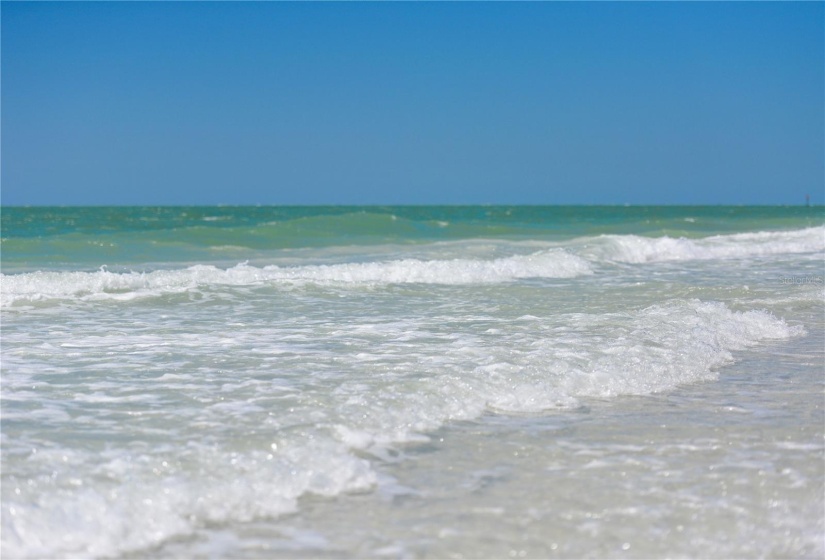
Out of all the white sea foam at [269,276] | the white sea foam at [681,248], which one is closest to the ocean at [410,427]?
the white sea foam at [269,276]

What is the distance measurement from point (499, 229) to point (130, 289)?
75.7 feet

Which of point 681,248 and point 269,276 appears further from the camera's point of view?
point 681,248

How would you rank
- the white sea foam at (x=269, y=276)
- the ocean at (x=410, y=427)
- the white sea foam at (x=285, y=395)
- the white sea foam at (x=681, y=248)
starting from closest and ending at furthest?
the ocean at (x=410, y=427)
the white sea foam at (x=285, y=395)
the white sea foam at (x=269, y=276)
the white sea foam at (x=681, y=248)

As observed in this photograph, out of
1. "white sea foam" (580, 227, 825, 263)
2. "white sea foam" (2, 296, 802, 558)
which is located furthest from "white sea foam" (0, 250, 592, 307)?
"white sea foam" (2, 296, 802, 558)

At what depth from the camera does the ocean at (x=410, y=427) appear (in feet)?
11.1

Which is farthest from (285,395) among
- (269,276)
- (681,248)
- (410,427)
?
(681,248)

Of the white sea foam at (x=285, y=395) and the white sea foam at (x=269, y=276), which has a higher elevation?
the white sea foam at (x=269, y=276)

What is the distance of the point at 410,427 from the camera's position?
4.82m

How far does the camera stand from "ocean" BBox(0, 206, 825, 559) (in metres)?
3.39

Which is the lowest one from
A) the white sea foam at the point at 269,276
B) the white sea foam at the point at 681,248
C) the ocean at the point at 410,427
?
the ocean at the point at 410,427

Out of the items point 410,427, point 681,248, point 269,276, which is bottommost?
point 410,427

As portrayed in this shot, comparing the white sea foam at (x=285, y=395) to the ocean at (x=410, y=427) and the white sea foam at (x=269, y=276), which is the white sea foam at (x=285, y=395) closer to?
the ocean at (x=410, y=427)

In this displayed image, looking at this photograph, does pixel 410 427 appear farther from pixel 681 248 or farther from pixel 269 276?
pixel 681 248

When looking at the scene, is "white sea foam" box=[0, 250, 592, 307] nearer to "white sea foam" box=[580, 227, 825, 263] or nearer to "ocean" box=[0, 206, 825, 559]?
"ocean" box=[0, 206, 825, 559]
